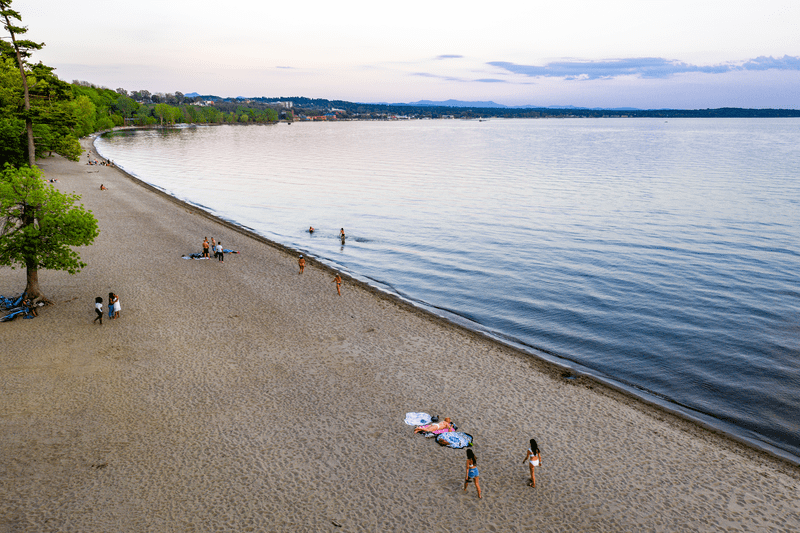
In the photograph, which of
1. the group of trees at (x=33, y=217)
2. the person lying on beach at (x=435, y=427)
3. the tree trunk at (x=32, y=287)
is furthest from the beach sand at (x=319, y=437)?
the group of trees at (x=33, y=217)

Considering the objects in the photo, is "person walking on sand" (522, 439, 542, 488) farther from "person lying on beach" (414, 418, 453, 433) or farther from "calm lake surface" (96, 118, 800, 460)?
"calm lake surface" (96, 118, 800, 460)

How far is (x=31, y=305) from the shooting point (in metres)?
25.2

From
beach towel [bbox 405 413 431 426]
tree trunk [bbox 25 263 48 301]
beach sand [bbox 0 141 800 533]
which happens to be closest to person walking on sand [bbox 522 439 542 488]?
beach sand [bbox 0 141 800 533]

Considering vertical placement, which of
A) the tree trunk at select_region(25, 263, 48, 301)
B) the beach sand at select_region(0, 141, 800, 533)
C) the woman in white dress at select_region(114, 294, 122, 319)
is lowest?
the beach sand at select_region(0, 141, 800, 533)

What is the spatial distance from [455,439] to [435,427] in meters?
0.93

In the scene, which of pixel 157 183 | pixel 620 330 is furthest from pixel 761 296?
pixel 157 183

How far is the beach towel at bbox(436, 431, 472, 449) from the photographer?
16.3 metres

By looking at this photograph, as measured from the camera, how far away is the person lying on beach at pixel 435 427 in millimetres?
17075

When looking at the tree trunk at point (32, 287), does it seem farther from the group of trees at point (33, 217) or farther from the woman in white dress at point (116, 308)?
the woman in white dress at point (116, 308)

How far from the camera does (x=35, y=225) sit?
24.4m

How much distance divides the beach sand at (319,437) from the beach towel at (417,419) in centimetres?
34

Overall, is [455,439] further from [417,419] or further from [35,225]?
[35,225]

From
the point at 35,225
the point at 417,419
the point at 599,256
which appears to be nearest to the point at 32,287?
the point at 35,225

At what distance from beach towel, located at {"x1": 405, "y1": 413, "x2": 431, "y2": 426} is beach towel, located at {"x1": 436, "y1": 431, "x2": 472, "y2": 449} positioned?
3.39 ft
